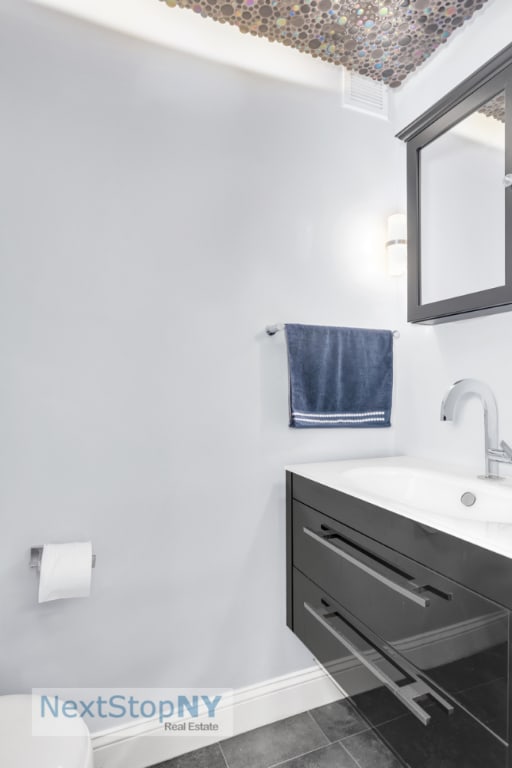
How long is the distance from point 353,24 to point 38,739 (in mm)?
2401

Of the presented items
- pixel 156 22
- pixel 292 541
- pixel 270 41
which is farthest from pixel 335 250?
pixel 292 541

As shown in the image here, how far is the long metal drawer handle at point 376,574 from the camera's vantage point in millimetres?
972

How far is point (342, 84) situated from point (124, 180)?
106 centimetres

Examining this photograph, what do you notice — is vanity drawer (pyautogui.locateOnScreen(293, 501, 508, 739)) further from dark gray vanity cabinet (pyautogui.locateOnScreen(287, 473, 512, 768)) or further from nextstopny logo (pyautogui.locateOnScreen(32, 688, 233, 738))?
nextstopny logo (pyautogui.locateOnScreen(32, 688, 233, 738))

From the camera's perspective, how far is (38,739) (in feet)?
3.25

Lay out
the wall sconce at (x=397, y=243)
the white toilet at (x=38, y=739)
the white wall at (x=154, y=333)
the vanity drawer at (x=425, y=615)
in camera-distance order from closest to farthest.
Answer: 1. the vanity drawer at (x=425, y=615)
2. the white toilet at (x=38, y=739)
3. the white wall at (x=154, y=333)
4. the wall sconce at (x=397, y=243)

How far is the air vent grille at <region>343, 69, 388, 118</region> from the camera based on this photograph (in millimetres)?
1803

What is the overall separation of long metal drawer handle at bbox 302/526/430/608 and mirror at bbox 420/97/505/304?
0.93m

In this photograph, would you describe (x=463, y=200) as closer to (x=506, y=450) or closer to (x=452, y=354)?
(x=452, y=354)

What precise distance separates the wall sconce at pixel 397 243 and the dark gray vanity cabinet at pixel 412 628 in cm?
99

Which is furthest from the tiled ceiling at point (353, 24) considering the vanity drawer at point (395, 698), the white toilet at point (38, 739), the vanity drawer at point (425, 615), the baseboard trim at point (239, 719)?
the baseboard trim at point (239, 719)

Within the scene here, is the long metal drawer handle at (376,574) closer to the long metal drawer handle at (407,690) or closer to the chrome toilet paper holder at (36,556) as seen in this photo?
the long metal drawer handle at (407,690)

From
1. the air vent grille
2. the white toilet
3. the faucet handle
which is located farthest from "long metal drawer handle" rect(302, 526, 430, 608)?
the air vent grille

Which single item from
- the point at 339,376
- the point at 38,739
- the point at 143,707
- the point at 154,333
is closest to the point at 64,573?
the point at 38,739
